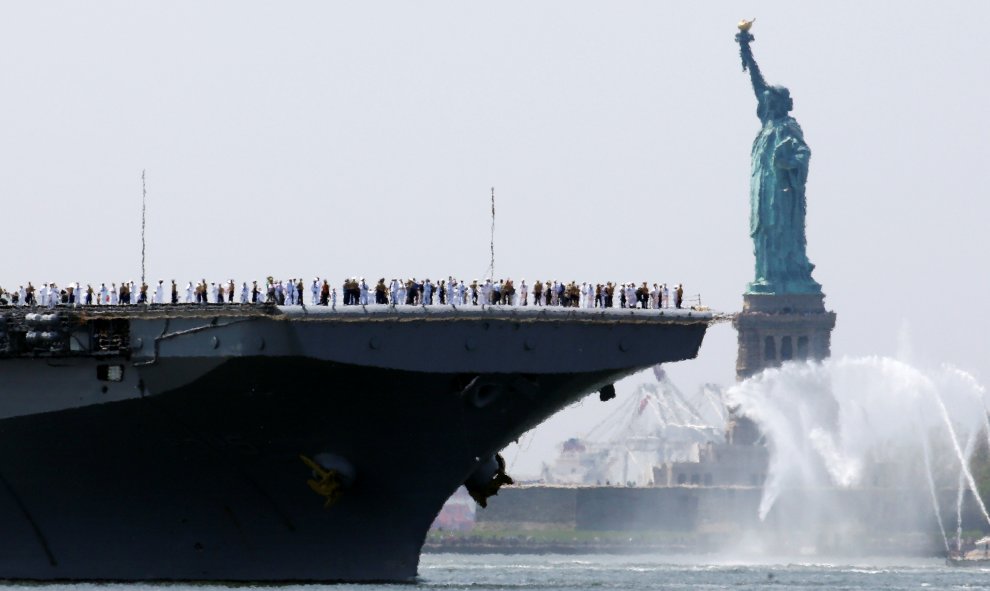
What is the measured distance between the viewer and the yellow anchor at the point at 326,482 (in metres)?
54.5

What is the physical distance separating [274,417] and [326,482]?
1796 mm

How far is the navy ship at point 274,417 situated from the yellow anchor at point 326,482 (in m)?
0.05

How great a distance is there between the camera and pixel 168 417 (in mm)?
55062

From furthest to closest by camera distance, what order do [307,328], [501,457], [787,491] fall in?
[787,491] < [501,457] < [307,328]

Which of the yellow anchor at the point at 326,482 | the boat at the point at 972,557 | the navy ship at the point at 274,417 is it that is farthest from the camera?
the boat at the point at 972,557

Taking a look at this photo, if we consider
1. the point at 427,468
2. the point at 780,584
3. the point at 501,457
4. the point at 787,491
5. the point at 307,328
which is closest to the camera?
the point at 307,328

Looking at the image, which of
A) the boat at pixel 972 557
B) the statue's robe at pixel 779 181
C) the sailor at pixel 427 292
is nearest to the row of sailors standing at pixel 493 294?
the sailor at pixel 427 292

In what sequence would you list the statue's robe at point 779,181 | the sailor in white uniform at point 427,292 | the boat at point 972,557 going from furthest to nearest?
1. the statue's robe at point 779,181
2. the boat at point 972,557
3. the sailor in white uniform at point 427,292

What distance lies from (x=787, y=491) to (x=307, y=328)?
128855 millimetres

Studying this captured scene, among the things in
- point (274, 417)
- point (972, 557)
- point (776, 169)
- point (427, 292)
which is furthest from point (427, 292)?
point (776, 169)

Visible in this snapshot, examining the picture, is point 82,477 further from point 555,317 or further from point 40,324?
point 555,317

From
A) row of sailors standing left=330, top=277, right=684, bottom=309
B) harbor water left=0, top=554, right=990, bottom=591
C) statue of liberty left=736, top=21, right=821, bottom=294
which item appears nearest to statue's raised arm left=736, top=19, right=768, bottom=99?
statue of liberty left=736, top=21, right=821, bottom=294

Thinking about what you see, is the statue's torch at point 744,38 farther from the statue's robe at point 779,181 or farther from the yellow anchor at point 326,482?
the yellow anchor at point 326,482

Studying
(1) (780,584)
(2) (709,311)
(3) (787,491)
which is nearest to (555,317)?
(2) (709,311)
